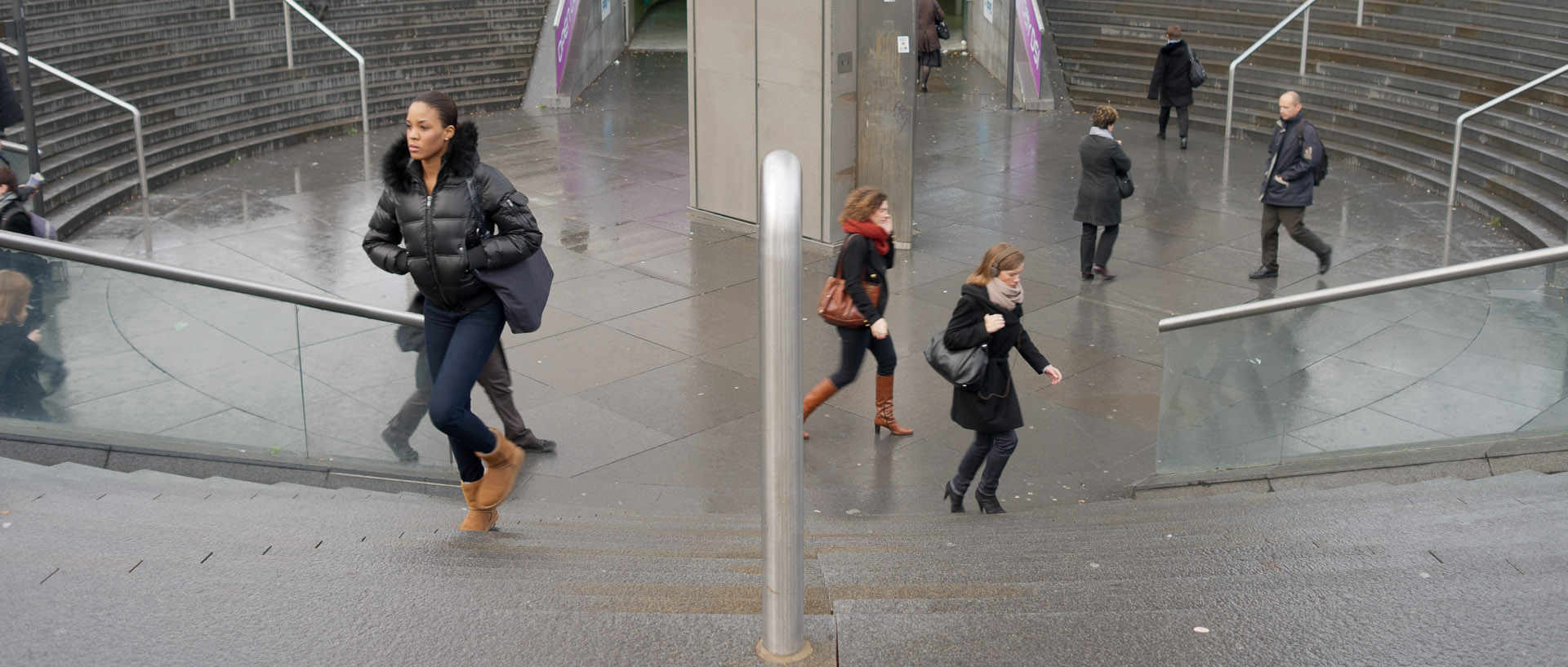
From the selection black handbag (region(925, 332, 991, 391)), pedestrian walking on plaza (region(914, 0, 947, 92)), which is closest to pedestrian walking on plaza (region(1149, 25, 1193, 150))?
pedestrian walking on plaza (region(914, 0, 947, 92))

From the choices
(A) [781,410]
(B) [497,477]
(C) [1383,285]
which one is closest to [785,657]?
(A) [781,410]

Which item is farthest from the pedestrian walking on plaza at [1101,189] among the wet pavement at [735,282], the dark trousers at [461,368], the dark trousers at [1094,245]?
the dark trousers at [461,368]

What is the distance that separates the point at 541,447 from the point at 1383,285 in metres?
4.45

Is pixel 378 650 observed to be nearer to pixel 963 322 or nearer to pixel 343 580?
pixel 343 580

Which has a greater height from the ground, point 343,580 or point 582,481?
point 343,580

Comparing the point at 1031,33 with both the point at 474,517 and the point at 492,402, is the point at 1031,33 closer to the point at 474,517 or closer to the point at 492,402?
the point at 492,402

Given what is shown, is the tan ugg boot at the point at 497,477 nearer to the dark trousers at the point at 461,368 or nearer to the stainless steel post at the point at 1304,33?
the dark trousers at the point at 461,368

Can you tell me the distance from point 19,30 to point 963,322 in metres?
9.29

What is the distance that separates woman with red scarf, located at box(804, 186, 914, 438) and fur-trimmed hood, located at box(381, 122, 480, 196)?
2.69m

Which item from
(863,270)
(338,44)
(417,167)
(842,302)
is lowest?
(842,302)

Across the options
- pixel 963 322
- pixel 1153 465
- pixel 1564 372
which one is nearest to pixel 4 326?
pixel 963 322

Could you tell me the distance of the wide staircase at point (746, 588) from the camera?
10.5 ft

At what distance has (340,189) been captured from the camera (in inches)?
559

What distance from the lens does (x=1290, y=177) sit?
10.3 meters
